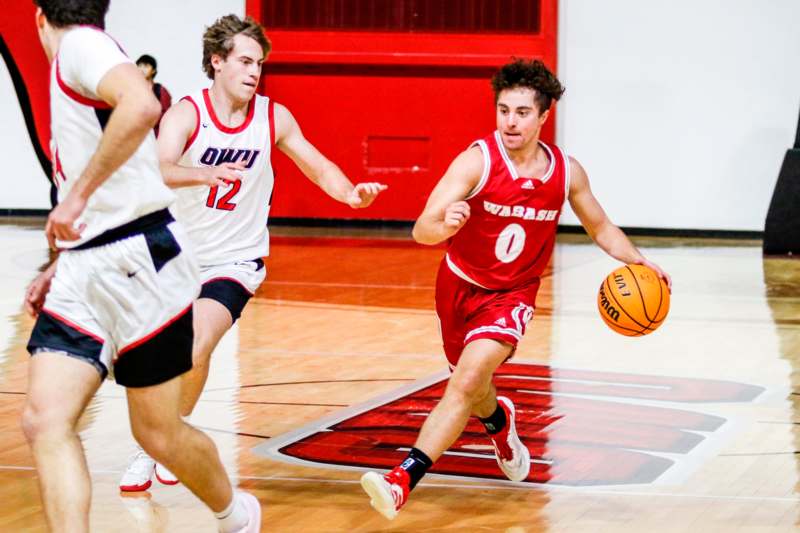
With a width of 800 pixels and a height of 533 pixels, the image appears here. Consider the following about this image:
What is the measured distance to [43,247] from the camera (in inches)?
555

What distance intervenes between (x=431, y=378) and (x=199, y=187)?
104 inches

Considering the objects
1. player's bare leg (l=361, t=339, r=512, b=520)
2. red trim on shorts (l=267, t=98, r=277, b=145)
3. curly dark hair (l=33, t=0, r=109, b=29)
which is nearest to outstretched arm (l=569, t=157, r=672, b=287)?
player's bare leg (l=361, t=339, r=512, b=520)

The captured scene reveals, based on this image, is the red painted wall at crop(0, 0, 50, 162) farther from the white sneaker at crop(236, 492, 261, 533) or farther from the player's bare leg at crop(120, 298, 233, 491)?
the white sneaker at crop(236, 492, 261, 533)

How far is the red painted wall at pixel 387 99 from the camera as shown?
1581cm

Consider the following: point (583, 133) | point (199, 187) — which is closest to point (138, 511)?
point (199, 187)

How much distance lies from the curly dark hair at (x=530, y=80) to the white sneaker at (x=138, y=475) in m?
2.04

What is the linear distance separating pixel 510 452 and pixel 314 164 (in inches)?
56.4

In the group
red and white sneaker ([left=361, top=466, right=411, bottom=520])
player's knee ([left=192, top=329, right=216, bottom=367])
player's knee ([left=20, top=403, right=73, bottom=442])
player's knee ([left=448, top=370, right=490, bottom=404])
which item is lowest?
red and white sneaker ([left=361, top=466, right=411, bottom=520])

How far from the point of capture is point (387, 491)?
187 inches

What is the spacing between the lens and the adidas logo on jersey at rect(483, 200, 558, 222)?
212 inches

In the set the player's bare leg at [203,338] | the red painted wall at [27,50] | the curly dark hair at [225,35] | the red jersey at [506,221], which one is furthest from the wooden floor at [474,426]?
the red painted wall at [27,50]

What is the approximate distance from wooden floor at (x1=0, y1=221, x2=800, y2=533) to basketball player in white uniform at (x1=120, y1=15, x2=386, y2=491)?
0.64 meters

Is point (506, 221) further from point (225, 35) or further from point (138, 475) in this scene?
point (138, 475)

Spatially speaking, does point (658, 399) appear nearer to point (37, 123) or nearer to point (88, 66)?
point (88, 66)
